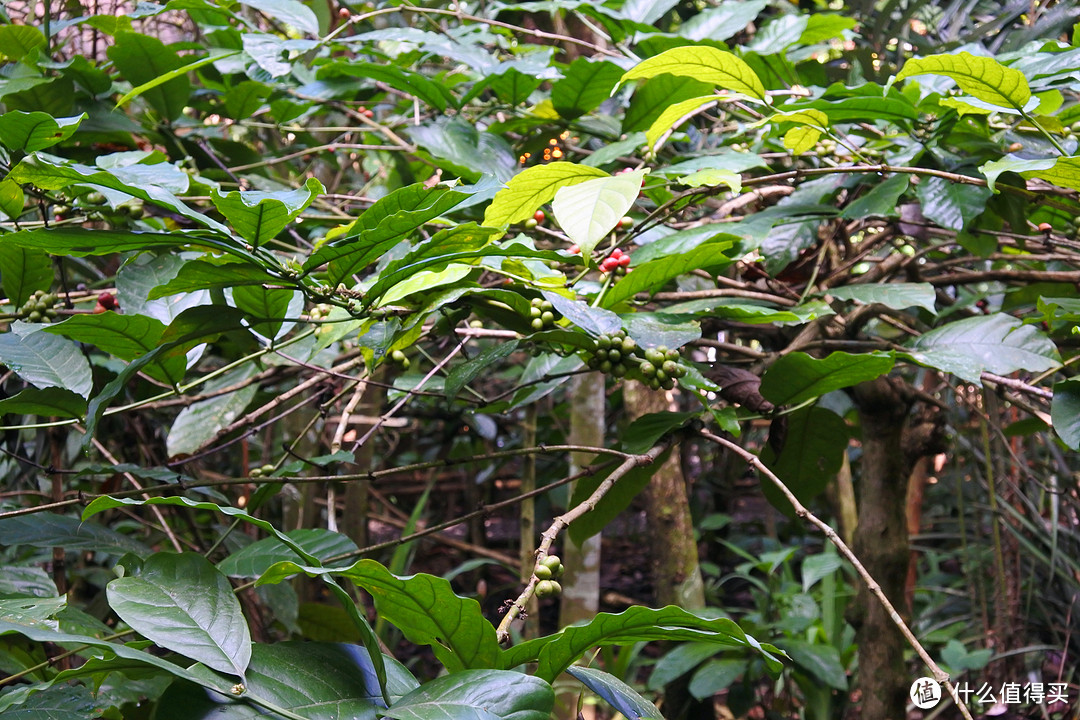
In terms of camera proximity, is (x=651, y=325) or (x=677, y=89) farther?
(x=677, y=89)

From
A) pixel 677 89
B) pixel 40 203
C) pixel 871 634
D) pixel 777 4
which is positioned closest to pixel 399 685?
pixel 40 203

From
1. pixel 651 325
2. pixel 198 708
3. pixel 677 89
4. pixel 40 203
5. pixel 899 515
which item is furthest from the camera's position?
pixel 899 515

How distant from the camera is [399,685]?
600mm

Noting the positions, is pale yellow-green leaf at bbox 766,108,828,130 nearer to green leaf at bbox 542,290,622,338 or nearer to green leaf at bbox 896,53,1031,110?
green leaf at bbox 896,53,1031,110

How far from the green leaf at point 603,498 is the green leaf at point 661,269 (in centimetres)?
20

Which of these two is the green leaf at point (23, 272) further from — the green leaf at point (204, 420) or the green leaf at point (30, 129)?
the green leaf at point (204, 420)

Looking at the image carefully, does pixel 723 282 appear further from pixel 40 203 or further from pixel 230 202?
pixel 40 203

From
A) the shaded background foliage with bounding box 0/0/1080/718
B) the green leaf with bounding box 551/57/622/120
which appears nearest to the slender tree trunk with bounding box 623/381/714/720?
the shaded background foliage with bounding box 0/0/1080/718

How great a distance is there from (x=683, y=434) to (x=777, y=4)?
6.42 ft

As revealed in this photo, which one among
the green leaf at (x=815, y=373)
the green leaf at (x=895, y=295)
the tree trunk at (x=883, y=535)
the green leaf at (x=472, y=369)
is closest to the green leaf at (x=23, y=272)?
the green leaf at (x=472, y=369)

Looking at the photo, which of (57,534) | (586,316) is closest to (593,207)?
(586,316)

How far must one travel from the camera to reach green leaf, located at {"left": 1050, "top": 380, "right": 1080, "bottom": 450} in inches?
31.1

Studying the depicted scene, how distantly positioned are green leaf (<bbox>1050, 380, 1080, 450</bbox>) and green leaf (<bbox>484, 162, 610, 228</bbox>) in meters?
0.50

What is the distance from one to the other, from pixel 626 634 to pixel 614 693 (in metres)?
0.09
